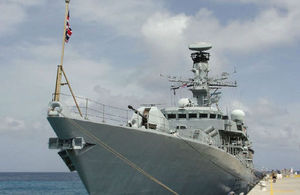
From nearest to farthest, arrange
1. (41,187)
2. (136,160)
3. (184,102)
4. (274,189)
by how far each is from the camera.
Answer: (136,160) < (184,102) < (274,189) < (41,187)

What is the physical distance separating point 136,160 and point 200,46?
15.0m

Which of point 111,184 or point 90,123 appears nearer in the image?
point 90,123

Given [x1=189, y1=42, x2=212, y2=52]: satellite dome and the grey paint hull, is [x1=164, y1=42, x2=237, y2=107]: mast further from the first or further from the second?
the grey paint hull

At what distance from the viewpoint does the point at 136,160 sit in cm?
1275

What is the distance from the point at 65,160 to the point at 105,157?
62.9 inches

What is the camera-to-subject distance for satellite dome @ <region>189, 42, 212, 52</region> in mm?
25672

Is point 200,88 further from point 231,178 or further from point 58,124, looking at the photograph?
point 58,124

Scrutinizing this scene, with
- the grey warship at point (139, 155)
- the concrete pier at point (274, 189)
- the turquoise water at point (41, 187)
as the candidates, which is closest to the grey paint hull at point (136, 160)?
the grey warship at point (139, 155)

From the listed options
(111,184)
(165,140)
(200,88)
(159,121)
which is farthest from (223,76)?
(111,184)

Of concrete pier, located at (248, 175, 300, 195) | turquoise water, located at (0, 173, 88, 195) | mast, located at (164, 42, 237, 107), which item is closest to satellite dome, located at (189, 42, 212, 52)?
mast, located at (164, 42, 237, 107)

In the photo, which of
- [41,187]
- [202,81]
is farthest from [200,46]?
[41,187]

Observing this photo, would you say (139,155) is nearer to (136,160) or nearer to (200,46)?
(136,160)

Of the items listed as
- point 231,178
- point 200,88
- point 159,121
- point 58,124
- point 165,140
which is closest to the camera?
point 58,124

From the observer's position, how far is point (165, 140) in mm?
13328
